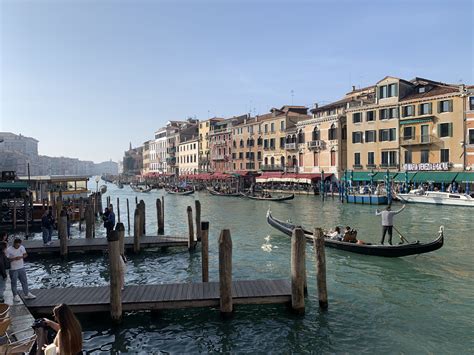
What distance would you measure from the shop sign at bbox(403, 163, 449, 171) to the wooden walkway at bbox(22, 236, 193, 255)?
28.8 metres

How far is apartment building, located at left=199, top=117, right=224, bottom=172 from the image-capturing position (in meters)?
73.8

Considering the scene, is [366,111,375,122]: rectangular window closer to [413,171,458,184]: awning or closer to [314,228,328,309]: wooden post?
[413,171,458,184]: awning

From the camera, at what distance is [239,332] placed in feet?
28.7

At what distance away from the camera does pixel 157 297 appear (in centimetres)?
938

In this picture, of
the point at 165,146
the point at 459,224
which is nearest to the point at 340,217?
the point at 459,224

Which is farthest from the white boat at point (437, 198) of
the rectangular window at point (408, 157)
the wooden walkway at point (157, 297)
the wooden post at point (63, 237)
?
the wooden post at point (63, 237)

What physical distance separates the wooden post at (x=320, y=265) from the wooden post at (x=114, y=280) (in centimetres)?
440

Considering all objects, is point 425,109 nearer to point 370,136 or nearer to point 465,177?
point 370,136

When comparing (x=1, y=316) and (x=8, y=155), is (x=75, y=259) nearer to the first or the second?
(x=1, y=316)

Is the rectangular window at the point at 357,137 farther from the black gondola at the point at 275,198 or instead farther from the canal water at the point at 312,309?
the canal water at the point at 312,309

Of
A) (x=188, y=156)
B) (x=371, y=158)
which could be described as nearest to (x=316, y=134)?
(x=371, y=158)

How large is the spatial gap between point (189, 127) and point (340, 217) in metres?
63.4

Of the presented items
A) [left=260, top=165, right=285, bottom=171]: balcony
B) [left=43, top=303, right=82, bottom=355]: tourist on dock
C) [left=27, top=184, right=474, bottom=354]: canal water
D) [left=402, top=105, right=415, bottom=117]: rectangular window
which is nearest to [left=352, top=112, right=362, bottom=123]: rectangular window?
[left=402, top=105, right=415, bottom=117]: rectangular window

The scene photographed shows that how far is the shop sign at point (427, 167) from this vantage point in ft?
121
